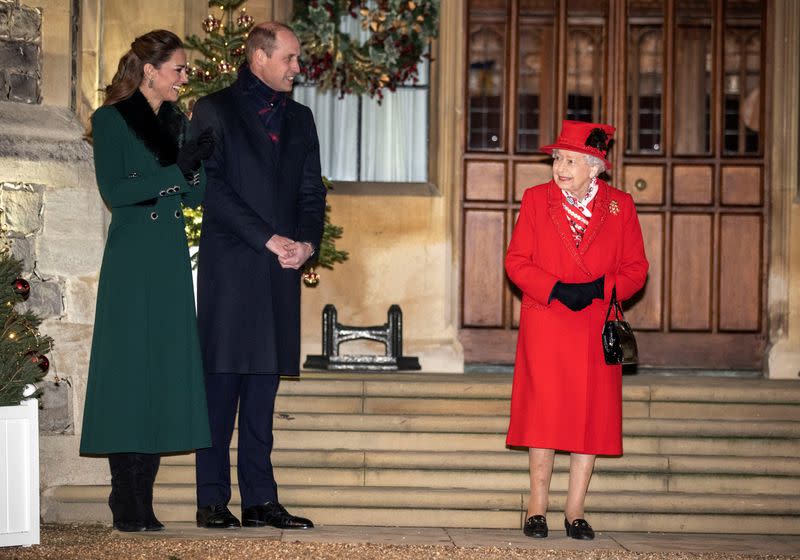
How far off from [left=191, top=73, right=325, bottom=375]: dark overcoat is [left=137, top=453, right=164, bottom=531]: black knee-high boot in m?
0.43

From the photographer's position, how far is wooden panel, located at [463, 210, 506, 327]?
8305 millimetres

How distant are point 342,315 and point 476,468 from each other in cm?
251

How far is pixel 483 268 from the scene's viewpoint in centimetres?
832

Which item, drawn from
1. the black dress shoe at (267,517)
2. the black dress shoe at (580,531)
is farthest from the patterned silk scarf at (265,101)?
the black dress shoe at (580,531)

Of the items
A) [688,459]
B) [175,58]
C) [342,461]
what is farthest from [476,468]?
[175,58]

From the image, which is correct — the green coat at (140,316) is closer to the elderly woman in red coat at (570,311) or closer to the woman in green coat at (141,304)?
the woman in green coat at (141,304)

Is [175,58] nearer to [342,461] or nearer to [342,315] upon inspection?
[342,461]

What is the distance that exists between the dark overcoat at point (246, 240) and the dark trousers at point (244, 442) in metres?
0.12

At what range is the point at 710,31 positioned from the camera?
8242mm

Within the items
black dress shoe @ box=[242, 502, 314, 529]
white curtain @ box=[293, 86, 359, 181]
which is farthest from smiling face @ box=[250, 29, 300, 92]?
white curtain @ box=[293, 86, 359, 181]

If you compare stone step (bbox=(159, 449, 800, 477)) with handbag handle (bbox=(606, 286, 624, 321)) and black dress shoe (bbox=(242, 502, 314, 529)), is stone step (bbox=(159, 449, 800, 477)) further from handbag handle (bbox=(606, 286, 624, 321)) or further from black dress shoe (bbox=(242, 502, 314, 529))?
handbag handle (bbox=(606, 286, 624, 321))

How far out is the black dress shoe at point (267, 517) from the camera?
16.6ft

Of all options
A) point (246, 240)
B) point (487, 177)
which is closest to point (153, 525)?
point (246, 240)

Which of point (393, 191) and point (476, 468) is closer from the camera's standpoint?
point (476, 468)
